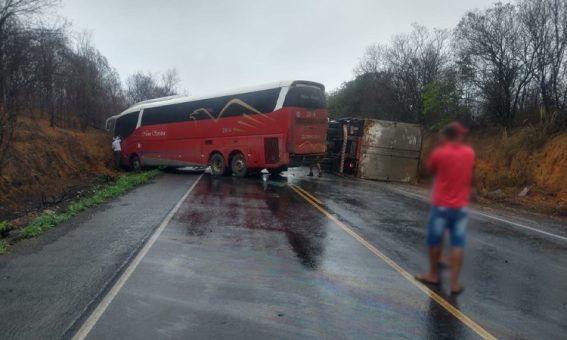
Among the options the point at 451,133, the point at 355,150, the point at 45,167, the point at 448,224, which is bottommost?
the point at 45,167

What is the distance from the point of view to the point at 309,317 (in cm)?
723

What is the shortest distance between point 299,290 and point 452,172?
288 inches

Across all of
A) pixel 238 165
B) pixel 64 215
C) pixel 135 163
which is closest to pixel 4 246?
pixel 64 215

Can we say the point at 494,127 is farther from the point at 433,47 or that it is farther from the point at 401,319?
the point at 401,319

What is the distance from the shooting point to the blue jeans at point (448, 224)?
4.16ft

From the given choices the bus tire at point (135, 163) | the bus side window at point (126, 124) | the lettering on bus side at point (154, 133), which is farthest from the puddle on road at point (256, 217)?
the bus tire at point (135, 163)

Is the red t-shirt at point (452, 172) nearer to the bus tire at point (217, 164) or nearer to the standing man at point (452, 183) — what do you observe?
the standing man at point (452, 183)

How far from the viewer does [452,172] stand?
3.98ft

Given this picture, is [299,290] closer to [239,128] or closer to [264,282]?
[264,282]

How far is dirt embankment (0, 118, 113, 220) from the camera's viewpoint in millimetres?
18516

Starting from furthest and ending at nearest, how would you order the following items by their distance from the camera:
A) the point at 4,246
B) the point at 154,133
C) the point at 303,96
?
the point at 154,133 → the point at 303,96 → the point at 4,246

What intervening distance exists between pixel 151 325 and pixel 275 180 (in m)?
18.1

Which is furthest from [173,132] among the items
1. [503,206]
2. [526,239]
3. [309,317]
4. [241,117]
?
[309,317]

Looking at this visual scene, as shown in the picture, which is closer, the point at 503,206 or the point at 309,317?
the point at 309,317
